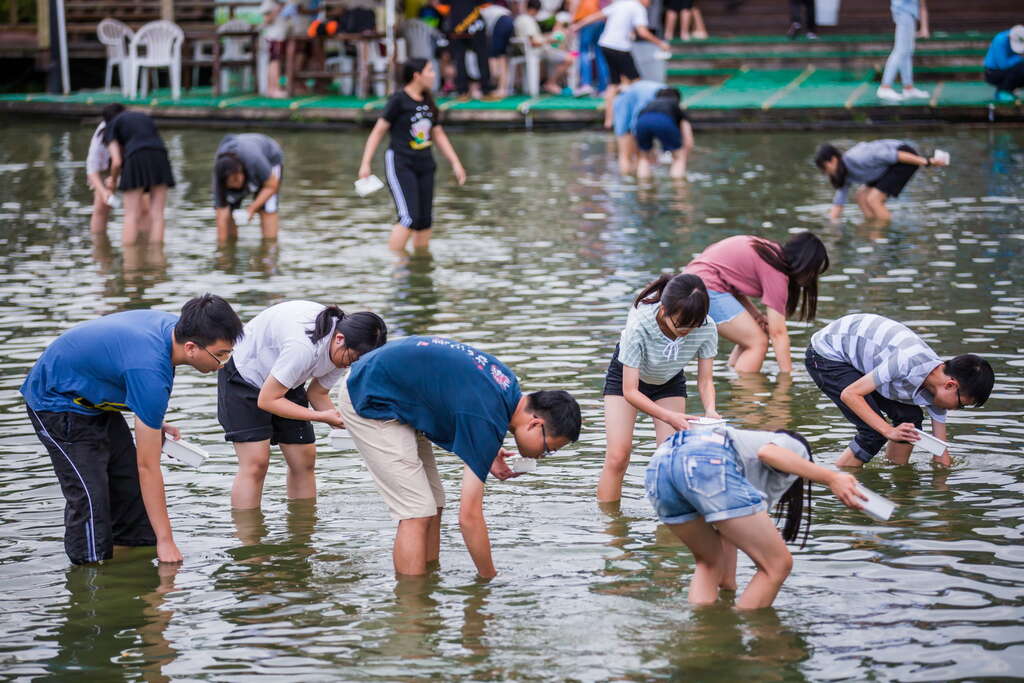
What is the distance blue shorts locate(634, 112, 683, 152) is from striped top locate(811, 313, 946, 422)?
346 inches

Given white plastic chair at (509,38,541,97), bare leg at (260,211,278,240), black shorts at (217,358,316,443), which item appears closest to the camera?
black shorts at (217,358,316,443)

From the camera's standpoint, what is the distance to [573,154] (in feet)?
61.9

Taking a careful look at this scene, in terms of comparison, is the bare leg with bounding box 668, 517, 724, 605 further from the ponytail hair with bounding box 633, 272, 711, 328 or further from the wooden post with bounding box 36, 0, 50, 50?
the wooden post with bounding box 36, 0, 50, 50

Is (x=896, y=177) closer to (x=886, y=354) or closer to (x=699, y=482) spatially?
(x=886, y=354)

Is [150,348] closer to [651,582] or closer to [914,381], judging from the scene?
[651,582]

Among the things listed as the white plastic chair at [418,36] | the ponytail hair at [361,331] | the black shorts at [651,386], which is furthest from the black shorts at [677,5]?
the ponytail hair at [361,331]

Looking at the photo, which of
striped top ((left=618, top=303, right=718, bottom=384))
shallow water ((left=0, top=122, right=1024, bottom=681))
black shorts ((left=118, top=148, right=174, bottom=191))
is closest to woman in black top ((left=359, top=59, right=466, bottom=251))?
shallow water ((left=0, top=122, right=1024, bottom=681))

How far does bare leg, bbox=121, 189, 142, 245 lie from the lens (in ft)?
44.1

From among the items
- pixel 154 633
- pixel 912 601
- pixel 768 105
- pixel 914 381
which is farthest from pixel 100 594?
pixel 768 105

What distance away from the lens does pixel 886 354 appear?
696cm

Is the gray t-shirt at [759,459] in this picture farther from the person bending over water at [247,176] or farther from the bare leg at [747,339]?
the person bending over water at [247,176]

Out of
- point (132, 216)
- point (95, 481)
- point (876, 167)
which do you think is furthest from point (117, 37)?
point (95, 481)

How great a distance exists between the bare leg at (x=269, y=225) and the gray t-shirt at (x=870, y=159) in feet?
16.8

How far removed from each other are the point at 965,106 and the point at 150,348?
1598 centimetres
